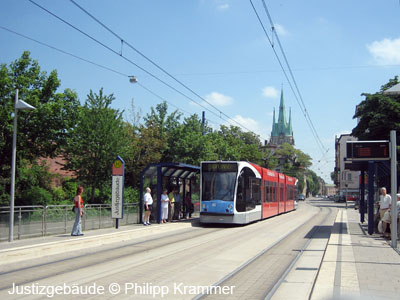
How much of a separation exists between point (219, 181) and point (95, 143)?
1274 cm

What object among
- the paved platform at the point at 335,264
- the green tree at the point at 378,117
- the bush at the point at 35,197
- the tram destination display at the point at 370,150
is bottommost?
the paved platform at the point at 335,264

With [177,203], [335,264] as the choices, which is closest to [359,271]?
[335,264]

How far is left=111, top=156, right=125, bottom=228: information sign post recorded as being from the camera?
16281mm

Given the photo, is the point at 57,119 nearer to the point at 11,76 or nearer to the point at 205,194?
the point at 11,76

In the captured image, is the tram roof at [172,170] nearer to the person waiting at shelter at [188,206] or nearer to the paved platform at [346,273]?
the person waiting at shelter at [188,206]

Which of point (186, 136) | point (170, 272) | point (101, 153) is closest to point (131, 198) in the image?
point (101, 153)

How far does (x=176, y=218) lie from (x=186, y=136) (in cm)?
1262

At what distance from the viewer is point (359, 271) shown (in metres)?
8.52

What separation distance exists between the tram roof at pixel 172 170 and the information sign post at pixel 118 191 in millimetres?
2606

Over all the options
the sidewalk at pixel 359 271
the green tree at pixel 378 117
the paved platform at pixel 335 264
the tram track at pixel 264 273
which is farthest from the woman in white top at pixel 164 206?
the green tree at pixel 378 117

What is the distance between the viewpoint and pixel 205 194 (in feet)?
65.9

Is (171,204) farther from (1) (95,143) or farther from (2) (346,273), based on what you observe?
(2) (346,273)

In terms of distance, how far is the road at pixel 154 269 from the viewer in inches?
283

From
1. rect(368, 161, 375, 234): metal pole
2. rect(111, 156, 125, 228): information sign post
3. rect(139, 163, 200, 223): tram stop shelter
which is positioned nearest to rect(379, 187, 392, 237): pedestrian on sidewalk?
rect(368, 161, 375, 234): metal pole
